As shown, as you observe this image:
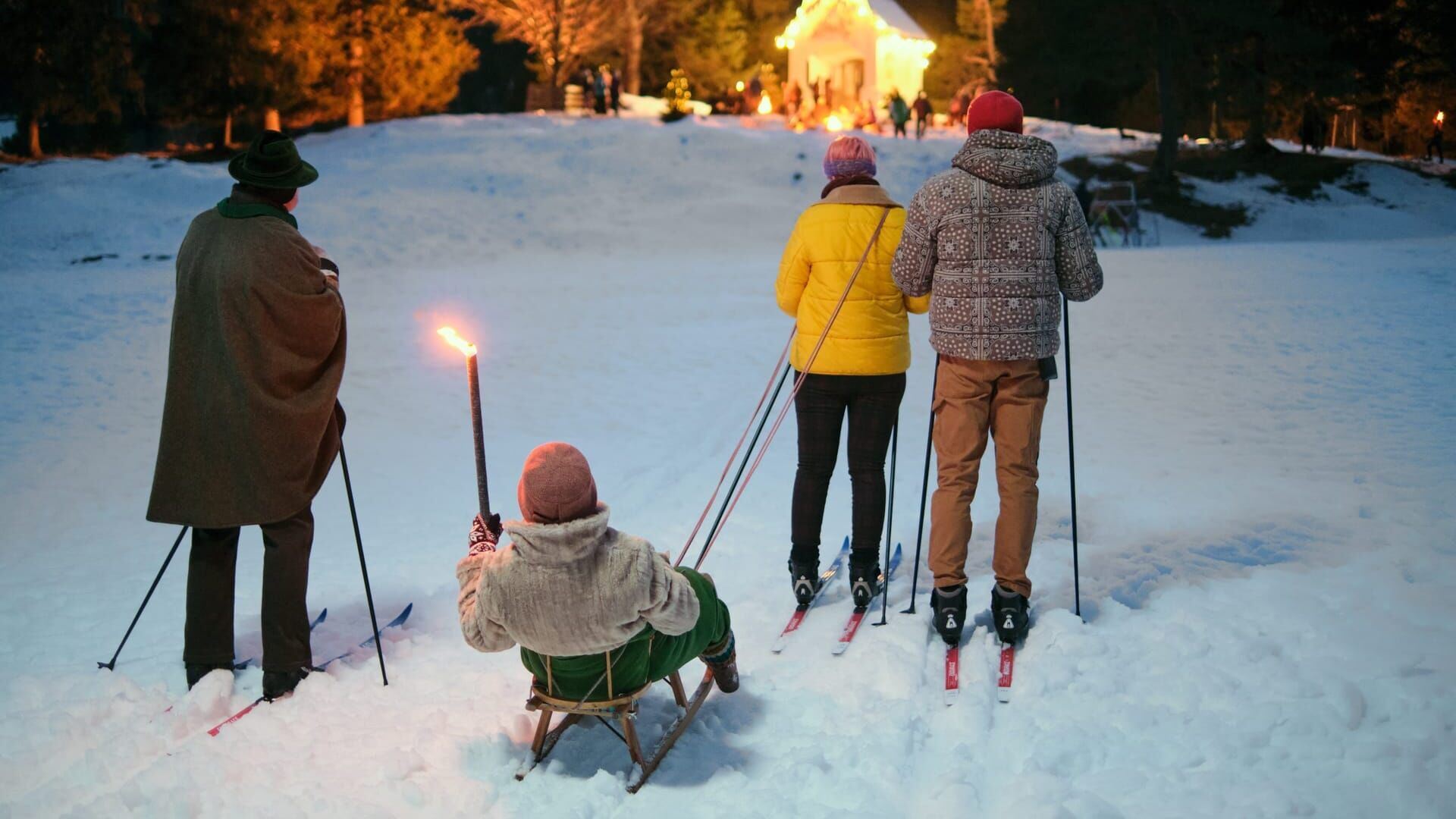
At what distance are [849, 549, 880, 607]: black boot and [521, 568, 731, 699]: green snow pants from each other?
51.9 inches

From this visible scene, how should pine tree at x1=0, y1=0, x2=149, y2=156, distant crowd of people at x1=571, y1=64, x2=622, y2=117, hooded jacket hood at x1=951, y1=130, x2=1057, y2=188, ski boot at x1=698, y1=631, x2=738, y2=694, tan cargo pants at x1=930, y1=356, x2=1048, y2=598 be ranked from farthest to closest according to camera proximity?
distant crowd of people at x1=571, y1=64, x2=622, y2=117 → pine tree at x1=0, y1=0, x2=149, y2=156 → tan cargo pants at x1=930, y1=356, x2=1048, y2=598 → hooded jacket hood at x1=951, y1=130, x2=1057, y2=188 → ski boot at x1=698, y1=631, x2=738, y2=694

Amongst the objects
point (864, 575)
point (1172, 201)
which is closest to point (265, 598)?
point (864, 575)

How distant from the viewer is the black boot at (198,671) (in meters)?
4.19

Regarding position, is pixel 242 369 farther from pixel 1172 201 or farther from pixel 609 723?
pixel 1172 201

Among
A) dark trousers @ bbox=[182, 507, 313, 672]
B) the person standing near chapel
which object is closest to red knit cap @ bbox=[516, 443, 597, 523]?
the person standing near chapel

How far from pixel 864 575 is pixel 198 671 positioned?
2.56 m

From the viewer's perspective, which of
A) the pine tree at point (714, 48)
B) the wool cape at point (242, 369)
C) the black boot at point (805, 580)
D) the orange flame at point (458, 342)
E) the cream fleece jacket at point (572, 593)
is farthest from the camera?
the pine tree at point (714, 48)

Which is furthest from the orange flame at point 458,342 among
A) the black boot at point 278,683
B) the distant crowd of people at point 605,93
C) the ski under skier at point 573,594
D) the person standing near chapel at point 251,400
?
the distant crowd of people at point 605,93

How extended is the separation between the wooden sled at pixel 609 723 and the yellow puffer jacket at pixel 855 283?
1519mm

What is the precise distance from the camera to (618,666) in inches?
135

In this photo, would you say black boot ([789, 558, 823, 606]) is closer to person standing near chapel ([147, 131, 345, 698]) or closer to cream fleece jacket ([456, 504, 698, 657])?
cream fleece jacket ([456, 504, 698, 657])

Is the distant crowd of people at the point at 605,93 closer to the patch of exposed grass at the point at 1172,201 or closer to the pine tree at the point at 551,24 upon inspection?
the pine tree at the point at 551,24

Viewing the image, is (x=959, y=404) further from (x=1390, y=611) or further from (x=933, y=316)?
(x=1390, y=611)

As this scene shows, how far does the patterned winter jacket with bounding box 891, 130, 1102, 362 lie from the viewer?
13.4ft
